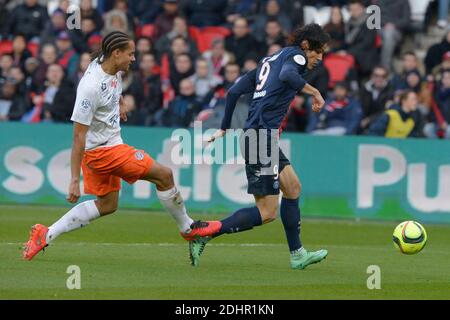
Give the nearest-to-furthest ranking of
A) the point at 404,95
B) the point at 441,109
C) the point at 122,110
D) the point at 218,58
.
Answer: the point at 122,110
the point at 404,95
the point at 441,109
the point at 218,58

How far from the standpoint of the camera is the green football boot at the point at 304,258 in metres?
11.5

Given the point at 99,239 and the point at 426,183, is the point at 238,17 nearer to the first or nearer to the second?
the point at 426,183

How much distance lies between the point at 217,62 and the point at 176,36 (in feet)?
3.98

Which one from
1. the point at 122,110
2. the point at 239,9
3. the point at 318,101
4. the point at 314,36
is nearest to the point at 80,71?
the point at 239,9

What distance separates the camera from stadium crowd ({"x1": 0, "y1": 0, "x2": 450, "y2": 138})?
19.8m

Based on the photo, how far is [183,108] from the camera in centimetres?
2045

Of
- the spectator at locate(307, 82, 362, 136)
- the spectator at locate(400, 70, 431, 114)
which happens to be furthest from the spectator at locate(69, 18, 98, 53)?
the spectator at locate(400, 70, 431, 114)

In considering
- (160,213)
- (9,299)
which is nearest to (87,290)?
(9,299)

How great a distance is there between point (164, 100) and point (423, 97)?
4.66 metres

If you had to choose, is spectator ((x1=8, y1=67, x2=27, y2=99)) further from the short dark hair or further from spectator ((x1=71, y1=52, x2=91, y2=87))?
the short dark hair

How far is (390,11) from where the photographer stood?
21.6m

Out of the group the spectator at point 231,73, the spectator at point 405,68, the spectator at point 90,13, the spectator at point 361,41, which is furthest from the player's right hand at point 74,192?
the spectator at point 90,13

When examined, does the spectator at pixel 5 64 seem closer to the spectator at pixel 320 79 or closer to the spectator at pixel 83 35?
the spectator at pixel 83 35

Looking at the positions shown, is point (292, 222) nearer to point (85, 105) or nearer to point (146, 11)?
point (85, 105)
